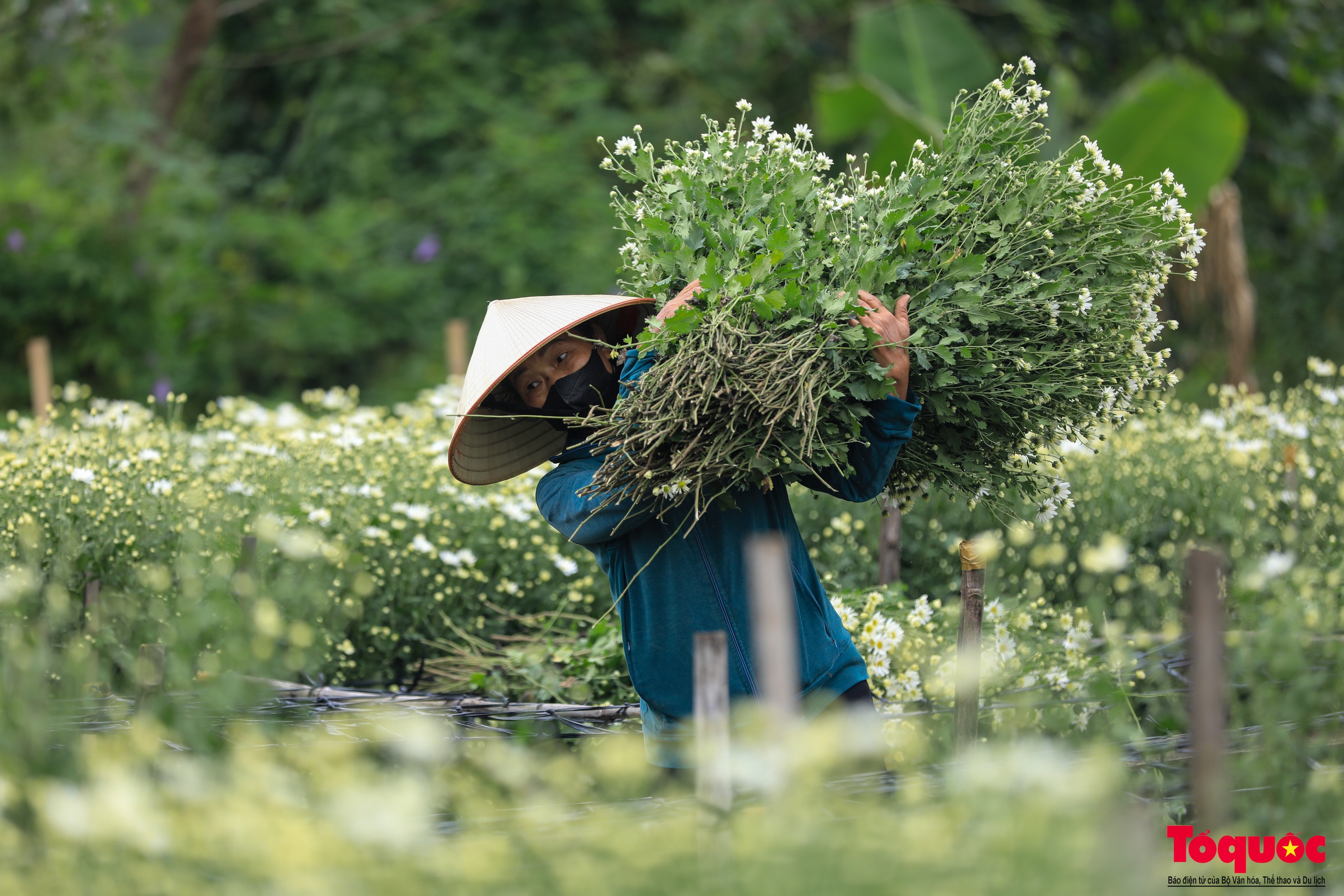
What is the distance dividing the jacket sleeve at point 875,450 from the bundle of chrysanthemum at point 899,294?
41mm

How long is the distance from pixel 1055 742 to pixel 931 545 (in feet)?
7.42

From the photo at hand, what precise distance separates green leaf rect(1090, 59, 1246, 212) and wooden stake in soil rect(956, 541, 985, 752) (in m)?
6.85

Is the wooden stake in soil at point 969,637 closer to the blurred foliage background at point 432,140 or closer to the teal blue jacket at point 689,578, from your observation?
the teal blue jacket at point 689,578

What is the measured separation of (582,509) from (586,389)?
0.95 ft

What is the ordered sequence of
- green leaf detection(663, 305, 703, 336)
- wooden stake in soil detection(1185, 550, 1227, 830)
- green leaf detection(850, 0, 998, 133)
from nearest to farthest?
wooden stake in soil detection(1185, 550, 1227, 830) < green leaf detection(663, 305, 703, 336) < green leaf detection(850, 0, 998, 133)

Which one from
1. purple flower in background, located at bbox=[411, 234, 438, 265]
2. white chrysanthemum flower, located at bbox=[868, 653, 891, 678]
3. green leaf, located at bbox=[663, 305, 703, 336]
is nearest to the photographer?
green leaf, located at bbox=[663, 305, 703, 336]

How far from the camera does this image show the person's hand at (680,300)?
7.52ft

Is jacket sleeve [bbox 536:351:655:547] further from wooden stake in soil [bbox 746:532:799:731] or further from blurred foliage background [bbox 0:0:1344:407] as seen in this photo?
blurred foliage background [bbox 0:0:1344:407]

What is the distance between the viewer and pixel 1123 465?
4918 millimetres

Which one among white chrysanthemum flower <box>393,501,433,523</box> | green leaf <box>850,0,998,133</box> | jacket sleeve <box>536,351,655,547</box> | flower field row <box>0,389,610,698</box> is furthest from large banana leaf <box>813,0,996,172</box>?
jacket sleeve <box>536,351,655,547</box>

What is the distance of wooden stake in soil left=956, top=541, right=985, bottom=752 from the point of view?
2.45 m

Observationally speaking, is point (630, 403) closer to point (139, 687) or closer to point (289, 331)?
point (139, 687)

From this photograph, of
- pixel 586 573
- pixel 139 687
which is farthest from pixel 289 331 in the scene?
pixel 139 687

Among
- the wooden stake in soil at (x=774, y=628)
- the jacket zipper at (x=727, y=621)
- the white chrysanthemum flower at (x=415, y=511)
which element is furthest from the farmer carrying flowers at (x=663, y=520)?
the white chrysanthemum flower at (x=415, y=511)
